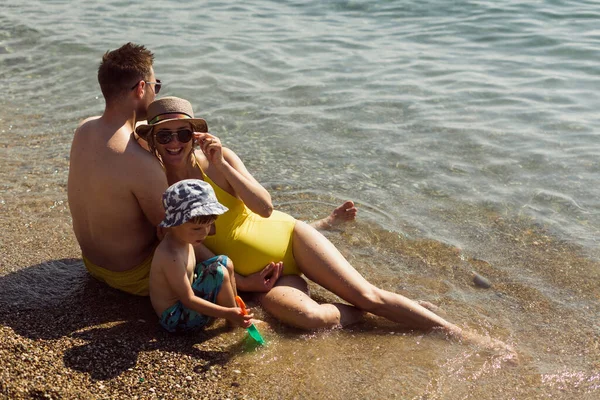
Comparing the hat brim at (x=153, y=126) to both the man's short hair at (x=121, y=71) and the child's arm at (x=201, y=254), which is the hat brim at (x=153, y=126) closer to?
the man's short hair at (x=121, y=71)

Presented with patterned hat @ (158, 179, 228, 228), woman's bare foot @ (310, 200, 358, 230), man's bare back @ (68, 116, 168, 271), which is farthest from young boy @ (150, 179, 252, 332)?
woman's bare foot @ (310, 200, 358, 230)

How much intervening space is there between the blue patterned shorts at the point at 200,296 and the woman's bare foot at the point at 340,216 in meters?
1.78

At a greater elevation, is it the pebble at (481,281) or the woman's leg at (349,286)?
the woman's leg at (349,286)

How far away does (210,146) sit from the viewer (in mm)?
4582

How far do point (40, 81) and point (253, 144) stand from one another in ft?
14.0

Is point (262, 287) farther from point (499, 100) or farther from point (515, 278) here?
point (499, 100)

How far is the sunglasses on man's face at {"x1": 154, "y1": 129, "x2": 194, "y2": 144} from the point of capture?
4.51m

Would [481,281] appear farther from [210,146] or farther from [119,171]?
[119,171]

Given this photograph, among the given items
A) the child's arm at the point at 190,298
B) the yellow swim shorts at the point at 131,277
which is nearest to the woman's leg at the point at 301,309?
the child's arm at the point at 190,298

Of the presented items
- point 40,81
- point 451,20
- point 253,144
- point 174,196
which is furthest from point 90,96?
point 451,20

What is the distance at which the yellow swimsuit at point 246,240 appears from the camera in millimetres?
4801

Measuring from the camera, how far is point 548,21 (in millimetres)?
13000

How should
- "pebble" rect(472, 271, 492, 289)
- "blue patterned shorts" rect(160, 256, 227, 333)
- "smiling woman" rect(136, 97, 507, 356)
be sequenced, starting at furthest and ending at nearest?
"pebble" rect(472, 271, 492, 289)
"smiling woman" rect(136, 97, 507, 356)
"blue patterned shorts" rect(160, 256, 227, 333)

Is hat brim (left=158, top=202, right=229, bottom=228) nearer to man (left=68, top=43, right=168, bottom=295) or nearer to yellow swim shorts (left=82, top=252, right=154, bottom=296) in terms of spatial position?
man (left=68, top=43, right=168, bottom=295)
